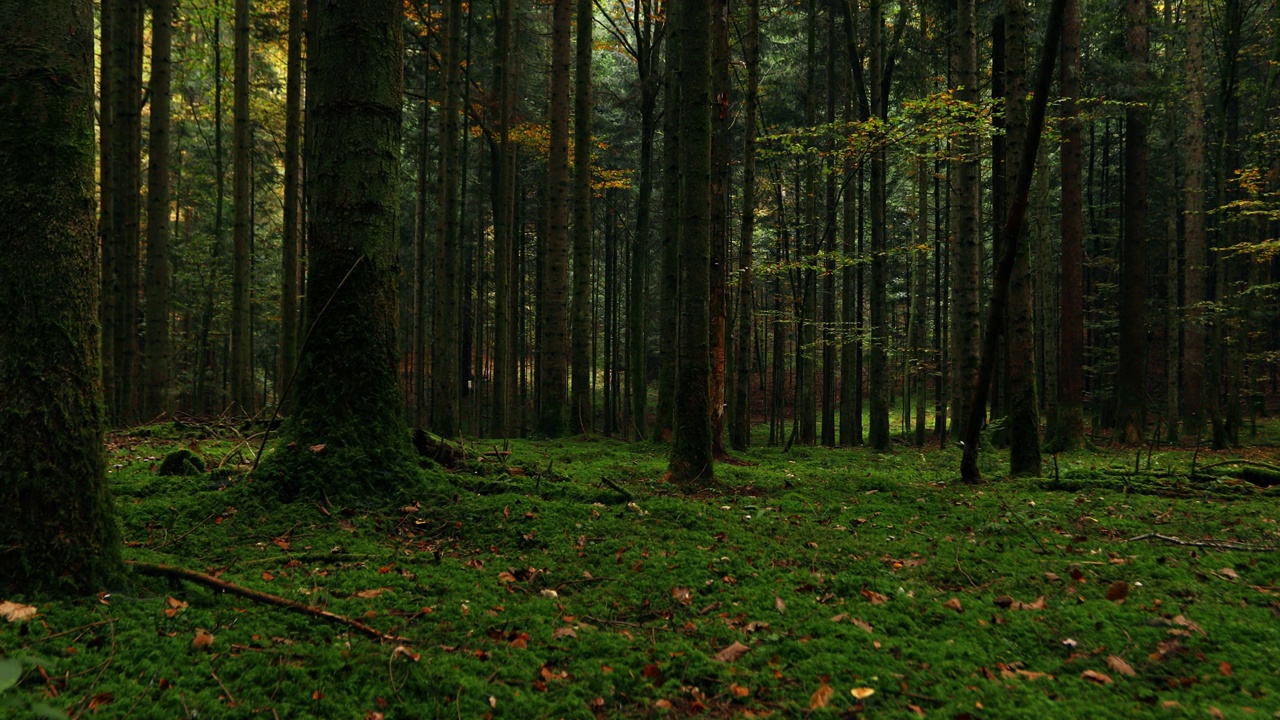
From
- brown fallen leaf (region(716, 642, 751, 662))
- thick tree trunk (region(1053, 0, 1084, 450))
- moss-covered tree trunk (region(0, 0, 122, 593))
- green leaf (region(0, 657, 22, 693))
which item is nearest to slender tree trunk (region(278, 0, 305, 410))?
moss-covered tree trunk (region(0, 0, 122, 593))

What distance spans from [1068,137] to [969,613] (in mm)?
13183

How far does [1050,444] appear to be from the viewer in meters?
12.0

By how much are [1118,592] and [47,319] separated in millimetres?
5417

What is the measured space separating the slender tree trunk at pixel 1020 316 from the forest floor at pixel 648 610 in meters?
1.48

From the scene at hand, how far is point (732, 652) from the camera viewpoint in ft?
10.1

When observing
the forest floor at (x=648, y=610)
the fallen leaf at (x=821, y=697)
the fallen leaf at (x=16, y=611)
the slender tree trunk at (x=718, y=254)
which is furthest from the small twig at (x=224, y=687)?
the slender tree trunk at (x=718, y=254)

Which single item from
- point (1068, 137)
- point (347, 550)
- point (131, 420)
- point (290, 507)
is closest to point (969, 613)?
point (347, 550)

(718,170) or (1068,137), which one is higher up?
(1068,137)

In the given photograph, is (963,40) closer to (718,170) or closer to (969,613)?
(718,170)

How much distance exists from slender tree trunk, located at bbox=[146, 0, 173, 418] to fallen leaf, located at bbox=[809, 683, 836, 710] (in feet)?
37.1

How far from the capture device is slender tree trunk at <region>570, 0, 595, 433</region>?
12211 mm

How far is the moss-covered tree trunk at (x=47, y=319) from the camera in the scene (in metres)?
2.36

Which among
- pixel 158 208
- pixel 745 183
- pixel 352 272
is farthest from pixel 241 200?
pixel 745 183

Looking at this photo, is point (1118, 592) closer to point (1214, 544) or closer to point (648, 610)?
point (1214, 544)
